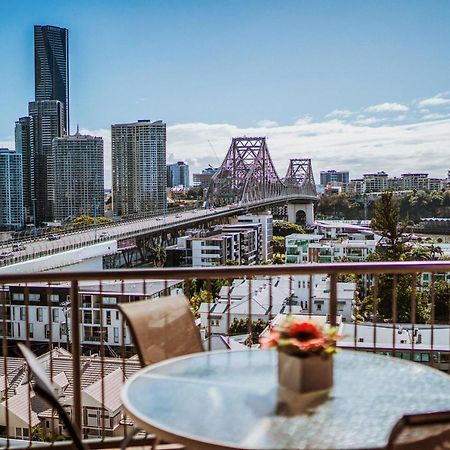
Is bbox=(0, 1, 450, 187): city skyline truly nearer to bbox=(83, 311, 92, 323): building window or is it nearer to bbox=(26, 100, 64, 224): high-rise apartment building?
bbox=(26, 100, 64, 224): high-rise apartment building

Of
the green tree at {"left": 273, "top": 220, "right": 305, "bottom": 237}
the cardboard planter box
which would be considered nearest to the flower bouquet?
the cardboard planter box

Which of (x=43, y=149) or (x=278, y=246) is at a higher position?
(x=43, y=149)

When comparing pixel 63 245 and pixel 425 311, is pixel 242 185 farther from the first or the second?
pixel 425 311

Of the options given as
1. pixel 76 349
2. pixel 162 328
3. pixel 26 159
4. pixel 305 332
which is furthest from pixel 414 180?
pixel 305 332

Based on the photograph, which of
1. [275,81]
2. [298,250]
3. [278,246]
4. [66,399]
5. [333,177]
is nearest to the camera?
[66,399]

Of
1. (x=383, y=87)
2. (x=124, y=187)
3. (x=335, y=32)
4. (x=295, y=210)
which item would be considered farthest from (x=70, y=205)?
(x=383, y=87)

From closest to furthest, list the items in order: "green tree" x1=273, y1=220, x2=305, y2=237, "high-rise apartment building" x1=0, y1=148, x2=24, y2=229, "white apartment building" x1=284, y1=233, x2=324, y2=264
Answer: "white apartment building" x1=284, y1=233, x2=324, y2=264 < "high-rise apartment building" x1=0, y1=148, x2=24, y2=229 < "green tree" x1=273, y1=220, x2=305, y2=237

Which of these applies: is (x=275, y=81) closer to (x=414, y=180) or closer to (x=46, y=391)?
(x=414, y=180)
